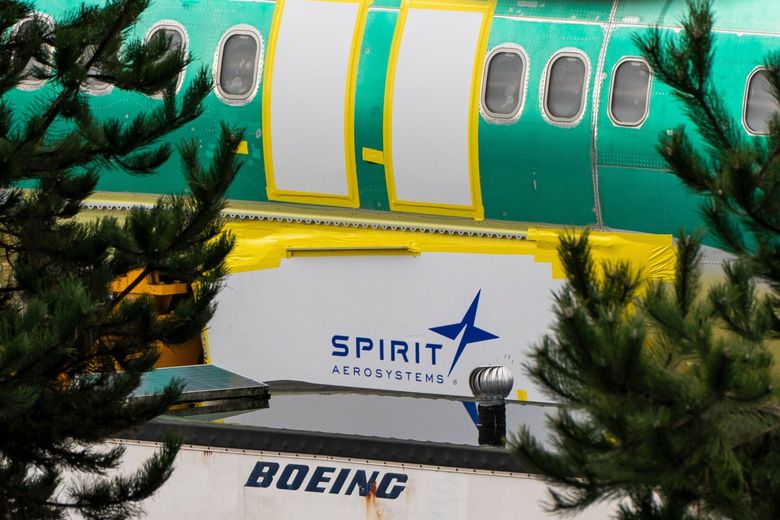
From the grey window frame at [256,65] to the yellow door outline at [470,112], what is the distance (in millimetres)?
994

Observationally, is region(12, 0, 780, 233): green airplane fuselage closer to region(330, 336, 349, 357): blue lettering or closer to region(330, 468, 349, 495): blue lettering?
region(330, 336, 349, 357): blue lettering

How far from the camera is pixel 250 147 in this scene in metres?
10.8

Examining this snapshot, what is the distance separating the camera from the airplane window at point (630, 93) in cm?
1014

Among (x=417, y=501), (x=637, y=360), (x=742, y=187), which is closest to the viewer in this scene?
(x=637, y=360)

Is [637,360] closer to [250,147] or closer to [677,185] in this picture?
[677,185]

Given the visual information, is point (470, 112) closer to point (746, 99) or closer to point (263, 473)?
point (746, 99)

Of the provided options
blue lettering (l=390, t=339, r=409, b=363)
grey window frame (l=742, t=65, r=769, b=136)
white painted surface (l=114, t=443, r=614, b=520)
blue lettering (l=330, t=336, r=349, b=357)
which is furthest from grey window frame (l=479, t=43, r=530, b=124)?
white painted surface (l=114, t=443, r=614, b=520)

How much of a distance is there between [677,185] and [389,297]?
6.74 feet

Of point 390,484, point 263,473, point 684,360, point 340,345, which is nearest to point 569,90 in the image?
point 340,345

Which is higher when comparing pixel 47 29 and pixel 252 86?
pixel 47 29

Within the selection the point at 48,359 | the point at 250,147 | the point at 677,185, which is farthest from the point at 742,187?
the point at 250,147

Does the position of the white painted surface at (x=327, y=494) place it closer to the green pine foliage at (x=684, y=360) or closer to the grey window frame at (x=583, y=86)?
the grey window frame at (x=583, y=86)

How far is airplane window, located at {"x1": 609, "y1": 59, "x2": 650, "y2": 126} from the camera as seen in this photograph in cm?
1014

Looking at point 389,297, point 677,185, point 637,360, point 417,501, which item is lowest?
point 417,501
